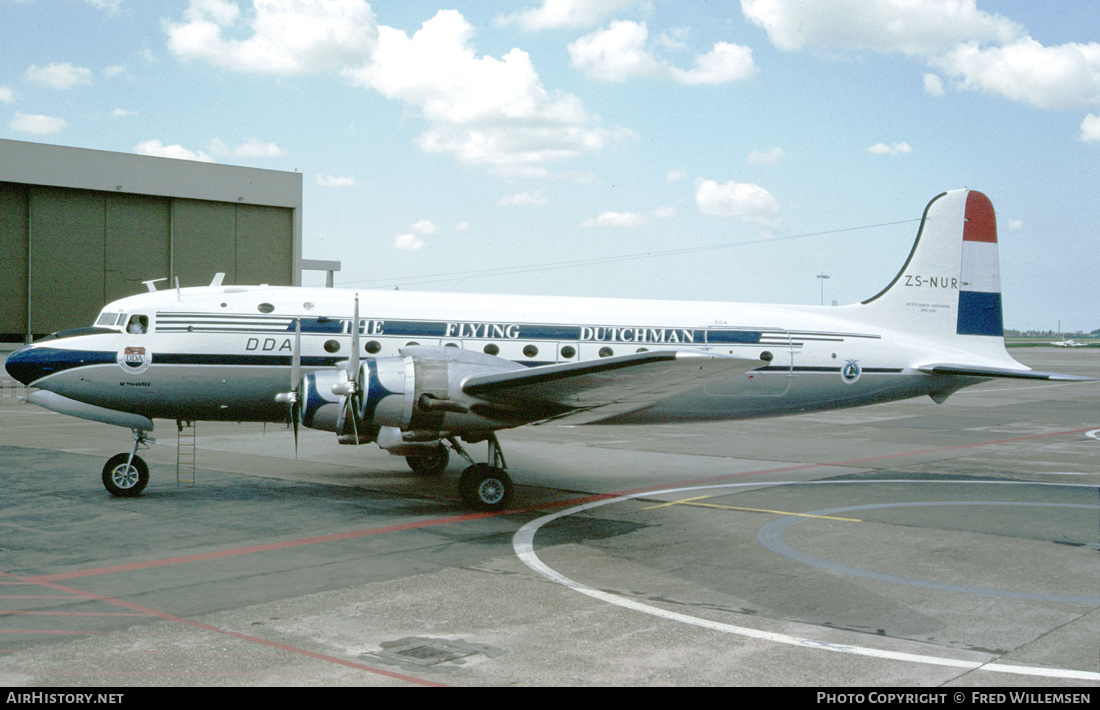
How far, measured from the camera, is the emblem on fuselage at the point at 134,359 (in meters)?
13.9

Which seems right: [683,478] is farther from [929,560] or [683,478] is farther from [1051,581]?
[1051,581]

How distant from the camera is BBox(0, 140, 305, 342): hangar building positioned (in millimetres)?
42844

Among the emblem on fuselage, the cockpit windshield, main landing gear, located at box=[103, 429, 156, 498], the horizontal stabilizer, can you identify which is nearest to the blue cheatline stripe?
the horizontal stabilizer

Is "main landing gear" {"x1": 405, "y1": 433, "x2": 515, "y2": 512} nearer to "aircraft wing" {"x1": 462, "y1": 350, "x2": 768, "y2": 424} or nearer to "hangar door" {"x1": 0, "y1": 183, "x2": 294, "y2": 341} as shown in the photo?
"aircraft wing" {"x1": 462, "y1": 350, "x2": 768, "y2": 424}

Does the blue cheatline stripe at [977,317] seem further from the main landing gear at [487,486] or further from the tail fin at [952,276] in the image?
the main landing gear at [487,486]

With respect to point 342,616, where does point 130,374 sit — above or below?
above

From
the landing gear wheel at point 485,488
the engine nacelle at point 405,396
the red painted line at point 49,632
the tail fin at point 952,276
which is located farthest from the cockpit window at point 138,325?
the tail fin at point 952,276

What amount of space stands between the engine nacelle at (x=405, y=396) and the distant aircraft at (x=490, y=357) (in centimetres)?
3

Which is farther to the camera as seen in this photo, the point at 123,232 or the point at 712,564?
the point at 123,232

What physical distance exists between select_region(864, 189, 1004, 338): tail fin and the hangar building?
39.3 meters

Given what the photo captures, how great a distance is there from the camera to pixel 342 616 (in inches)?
304

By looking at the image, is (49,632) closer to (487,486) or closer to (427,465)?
(487,486)

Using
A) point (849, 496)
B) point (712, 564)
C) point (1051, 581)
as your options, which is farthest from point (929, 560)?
point (849, 496)
